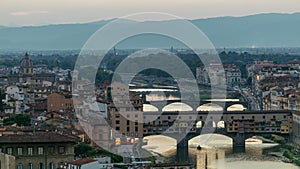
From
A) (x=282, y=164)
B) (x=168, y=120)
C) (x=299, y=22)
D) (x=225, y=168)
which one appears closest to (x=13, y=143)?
(x=225, y=168)

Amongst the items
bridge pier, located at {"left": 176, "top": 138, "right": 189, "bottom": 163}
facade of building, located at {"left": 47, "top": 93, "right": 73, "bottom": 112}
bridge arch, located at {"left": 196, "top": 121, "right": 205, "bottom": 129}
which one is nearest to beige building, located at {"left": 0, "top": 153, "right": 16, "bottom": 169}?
bridge pier, located at {"left": 176, "top": 138, "right": 189, "bottom": 163}

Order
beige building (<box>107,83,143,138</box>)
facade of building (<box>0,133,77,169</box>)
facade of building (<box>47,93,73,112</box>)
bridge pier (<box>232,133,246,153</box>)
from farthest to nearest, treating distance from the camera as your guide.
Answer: facade of building (<box>47,93,73,112</box>) < bridge pier (<box>232,133,246,153</box>) < beige building (<box>107,83,143,138</box>) < facade of building (<box>0,133,77,169</box>)

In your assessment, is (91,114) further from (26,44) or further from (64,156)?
(26,44)

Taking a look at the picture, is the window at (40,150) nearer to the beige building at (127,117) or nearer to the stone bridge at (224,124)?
the beige building at (127,117)

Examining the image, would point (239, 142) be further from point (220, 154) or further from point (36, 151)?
point (36, 151)

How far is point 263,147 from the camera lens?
1433 centimetres

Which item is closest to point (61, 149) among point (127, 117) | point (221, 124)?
point (127, 117)

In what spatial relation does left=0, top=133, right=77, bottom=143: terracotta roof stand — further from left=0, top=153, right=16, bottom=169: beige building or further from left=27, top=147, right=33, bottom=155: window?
left=0, top=153, right=16, bottom=169: beige building

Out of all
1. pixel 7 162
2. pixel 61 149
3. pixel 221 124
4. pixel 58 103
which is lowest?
pixel 221 124

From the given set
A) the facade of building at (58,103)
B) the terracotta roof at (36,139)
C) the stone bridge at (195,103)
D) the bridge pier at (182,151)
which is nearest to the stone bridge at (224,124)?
the bridge pier at (182,151)

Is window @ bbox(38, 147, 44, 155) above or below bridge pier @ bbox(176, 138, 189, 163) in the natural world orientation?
above

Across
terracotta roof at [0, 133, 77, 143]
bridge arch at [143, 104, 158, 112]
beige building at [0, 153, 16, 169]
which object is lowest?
bridge arch at [143, 104, 158, 112]

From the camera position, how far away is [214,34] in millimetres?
83125

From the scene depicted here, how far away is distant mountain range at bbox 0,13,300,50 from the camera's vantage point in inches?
3199
